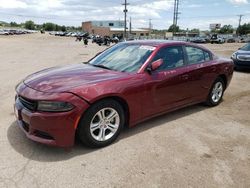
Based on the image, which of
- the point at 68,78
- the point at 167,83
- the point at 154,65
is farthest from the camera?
the point at 167,83

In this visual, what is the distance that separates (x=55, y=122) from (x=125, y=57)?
6.25 feet

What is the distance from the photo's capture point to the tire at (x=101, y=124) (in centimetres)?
364

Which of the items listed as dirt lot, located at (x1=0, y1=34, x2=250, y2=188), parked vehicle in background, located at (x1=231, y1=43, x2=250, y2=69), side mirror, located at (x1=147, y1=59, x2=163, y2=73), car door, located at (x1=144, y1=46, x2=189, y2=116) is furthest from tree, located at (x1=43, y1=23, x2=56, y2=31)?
side mirror, located at (x1=147, y1=59, x2=163, y2=73)

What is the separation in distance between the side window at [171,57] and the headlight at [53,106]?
6.01 feet

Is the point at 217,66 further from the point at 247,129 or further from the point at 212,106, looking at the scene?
the point at 247,129

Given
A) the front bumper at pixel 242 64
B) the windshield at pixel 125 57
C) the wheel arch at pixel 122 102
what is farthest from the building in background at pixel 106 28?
the wheel arch at pixel 122 102

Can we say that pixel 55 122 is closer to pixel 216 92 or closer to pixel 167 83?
pixel 167 83

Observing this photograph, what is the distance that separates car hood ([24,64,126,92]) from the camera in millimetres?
3652

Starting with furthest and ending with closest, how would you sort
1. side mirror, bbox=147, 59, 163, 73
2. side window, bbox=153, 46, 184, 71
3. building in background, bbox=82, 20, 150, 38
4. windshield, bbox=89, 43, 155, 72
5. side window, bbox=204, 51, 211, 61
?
building in background, bbox=82, 20, 150, 38 < side window, bbox=204, 51, 211, 61 < side window, bbox=153, 46, 184, 71 < windshield, bbox=89, 43, 155, 72 < side mirror, bbox=147, 59, 163, 73

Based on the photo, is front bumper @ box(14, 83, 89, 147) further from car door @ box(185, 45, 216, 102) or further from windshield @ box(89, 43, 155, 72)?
car door @ box(185, 45, 216, 102)

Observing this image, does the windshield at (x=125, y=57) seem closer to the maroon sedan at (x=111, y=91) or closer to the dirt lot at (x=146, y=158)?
the maroon sedan at (x=111, y=91)

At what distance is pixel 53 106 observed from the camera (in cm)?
341

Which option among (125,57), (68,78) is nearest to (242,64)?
(125,57)

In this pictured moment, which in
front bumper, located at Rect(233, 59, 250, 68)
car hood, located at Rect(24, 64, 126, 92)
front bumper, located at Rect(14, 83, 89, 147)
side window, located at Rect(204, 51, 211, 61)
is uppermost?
side window, located at Rect(204, 51, 211, 61)
